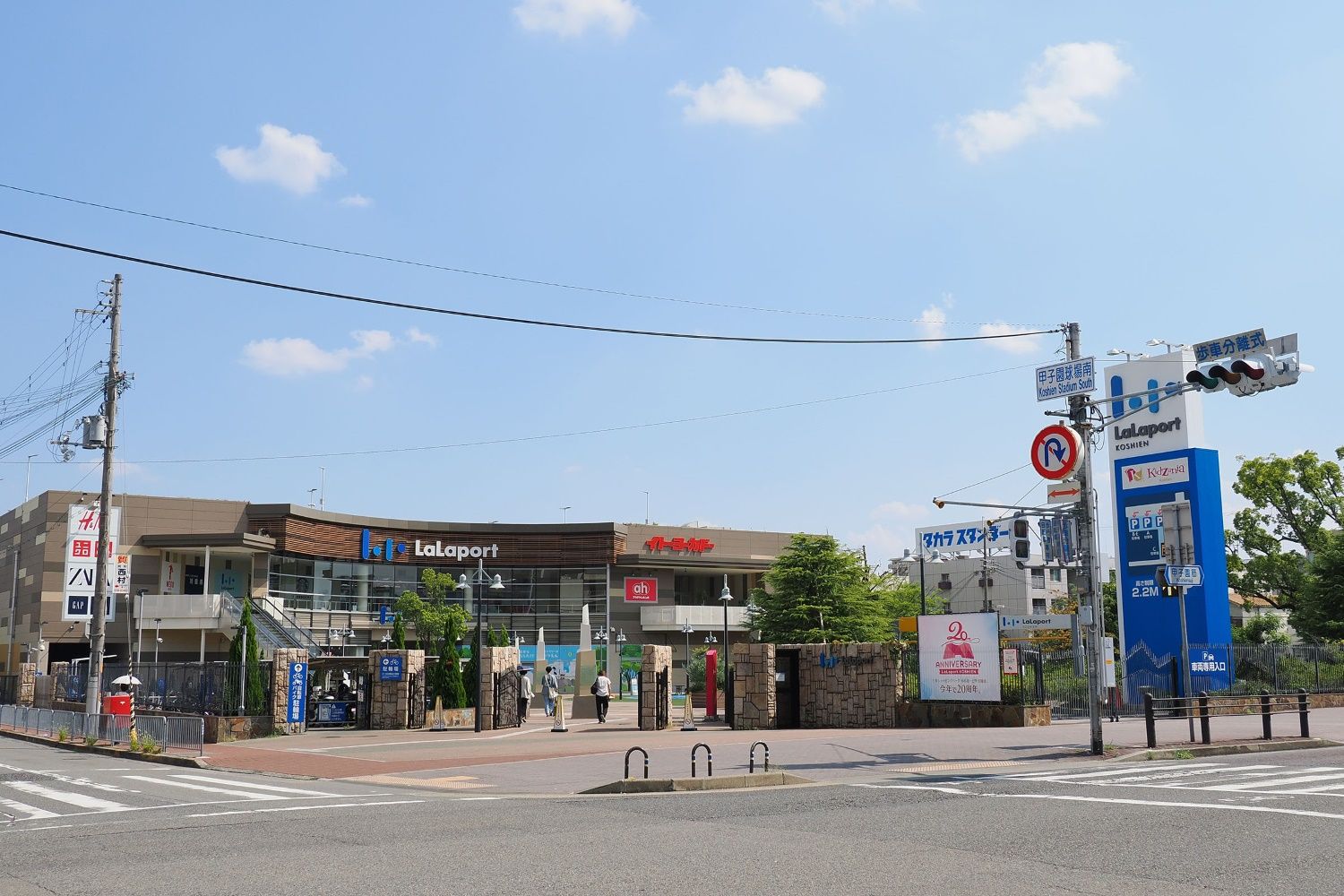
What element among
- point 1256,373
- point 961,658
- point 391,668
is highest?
point 1256,373

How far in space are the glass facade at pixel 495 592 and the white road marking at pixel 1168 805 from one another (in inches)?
2076

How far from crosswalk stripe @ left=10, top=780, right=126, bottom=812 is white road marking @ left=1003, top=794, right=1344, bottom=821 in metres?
11.7

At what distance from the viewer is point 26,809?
15.1 metres

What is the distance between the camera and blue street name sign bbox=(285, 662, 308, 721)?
30.7m

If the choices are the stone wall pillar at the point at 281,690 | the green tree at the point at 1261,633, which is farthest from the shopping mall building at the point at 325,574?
the green tree at the point at 1261,633

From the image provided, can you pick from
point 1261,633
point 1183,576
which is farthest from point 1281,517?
point 1183,576

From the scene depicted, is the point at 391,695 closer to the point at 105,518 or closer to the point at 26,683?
the point at 105,518

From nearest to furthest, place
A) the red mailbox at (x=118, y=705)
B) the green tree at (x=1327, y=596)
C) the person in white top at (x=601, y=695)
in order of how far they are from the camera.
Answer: the red mailbox at (x=118, y=705) < the person in white top at (x=601, y=695) < the green tree at (x=1327, y=596)

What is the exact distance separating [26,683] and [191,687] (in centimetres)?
1797

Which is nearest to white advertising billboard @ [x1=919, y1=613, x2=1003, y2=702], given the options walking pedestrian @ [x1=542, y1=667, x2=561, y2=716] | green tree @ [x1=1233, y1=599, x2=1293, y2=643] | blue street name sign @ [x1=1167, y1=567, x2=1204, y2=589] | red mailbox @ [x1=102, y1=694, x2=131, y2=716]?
blue street name sign @ [x1=1167, y1=567, x2=1204, y2=589]

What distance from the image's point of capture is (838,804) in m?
13.9

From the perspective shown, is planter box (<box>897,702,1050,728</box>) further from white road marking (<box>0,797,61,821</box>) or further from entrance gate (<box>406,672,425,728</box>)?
white road marking (<box>0,797,61,821</box>)

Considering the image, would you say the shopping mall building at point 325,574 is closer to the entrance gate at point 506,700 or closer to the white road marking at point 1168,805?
the entrance gate at point 506,700

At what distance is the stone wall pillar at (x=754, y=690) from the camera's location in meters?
29.9
